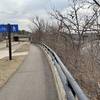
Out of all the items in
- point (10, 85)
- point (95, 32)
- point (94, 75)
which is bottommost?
point (10, 85)

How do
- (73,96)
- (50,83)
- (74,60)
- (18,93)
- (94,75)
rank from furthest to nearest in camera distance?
(74,60), (50,83), (18,93), (94,75), (73,96)

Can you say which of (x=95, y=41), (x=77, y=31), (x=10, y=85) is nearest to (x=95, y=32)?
(x=95, y=41)

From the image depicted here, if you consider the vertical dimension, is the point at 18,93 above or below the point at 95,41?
below

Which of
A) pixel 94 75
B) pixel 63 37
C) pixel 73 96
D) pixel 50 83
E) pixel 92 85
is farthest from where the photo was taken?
pixel 63 37

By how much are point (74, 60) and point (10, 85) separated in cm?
333

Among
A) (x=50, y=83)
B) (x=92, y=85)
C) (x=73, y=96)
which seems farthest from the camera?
(x=50, y=83)

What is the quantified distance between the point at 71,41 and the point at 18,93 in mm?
13585

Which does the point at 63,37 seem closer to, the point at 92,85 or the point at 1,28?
the point at 1,28

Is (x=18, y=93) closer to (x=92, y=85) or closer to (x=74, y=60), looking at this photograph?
(x=92, y=85)

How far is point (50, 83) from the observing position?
12359 millimetres

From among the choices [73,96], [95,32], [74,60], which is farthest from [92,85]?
[95,32]

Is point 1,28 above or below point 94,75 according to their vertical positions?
above

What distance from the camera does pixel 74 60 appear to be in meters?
14.3

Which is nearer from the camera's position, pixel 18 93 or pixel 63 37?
pixel 18 93
